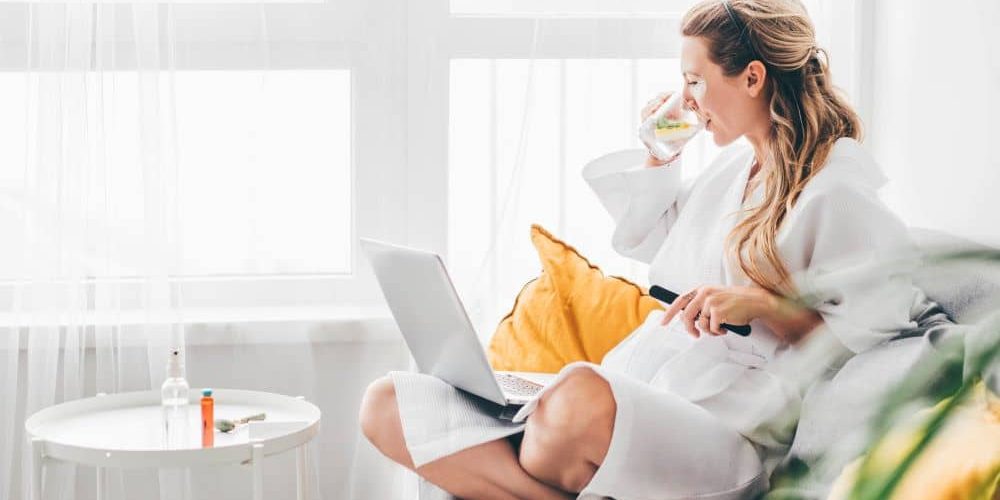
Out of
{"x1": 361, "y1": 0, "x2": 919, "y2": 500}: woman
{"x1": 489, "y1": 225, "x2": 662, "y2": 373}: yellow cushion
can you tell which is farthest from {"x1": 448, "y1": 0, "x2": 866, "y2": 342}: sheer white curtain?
{"x1": 361, "y1": 0, "x2": 919, "y2": 500}: woman

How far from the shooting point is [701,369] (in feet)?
5.59

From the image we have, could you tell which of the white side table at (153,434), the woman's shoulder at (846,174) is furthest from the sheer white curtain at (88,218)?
the woman's shoulder at (846,174)

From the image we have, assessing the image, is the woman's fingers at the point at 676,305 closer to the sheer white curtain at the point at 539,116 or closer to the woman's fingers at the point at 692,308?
the woman's fingers at the point at 692,308

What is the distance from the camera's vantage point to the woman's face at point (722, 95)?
5.74 feet

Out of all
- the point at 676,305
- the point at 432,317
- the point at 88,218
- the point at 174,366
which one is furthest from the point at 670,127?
the point at 88,218

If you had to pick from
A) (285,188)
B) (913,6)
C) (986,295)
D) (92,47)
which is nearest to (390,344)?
(285,188)

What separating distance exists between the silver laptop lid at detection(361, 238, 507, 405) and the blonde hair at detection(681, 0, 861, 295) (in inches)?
17.1

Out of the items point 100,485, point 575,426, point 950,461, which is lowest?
point 100,485

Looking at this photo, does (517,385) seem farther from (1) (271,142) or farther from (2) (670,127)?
(1) (271,142)

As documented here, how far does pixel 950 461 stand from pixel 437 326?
4.79 feet

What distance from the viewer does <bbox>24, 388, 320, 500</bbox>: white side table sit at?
1682 millimetres

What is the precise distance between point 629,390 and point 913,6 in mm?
1270

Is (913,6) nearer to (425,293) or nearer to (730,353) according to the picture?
(730,353)

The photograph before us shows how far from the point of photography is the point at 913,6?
89.3 inches
